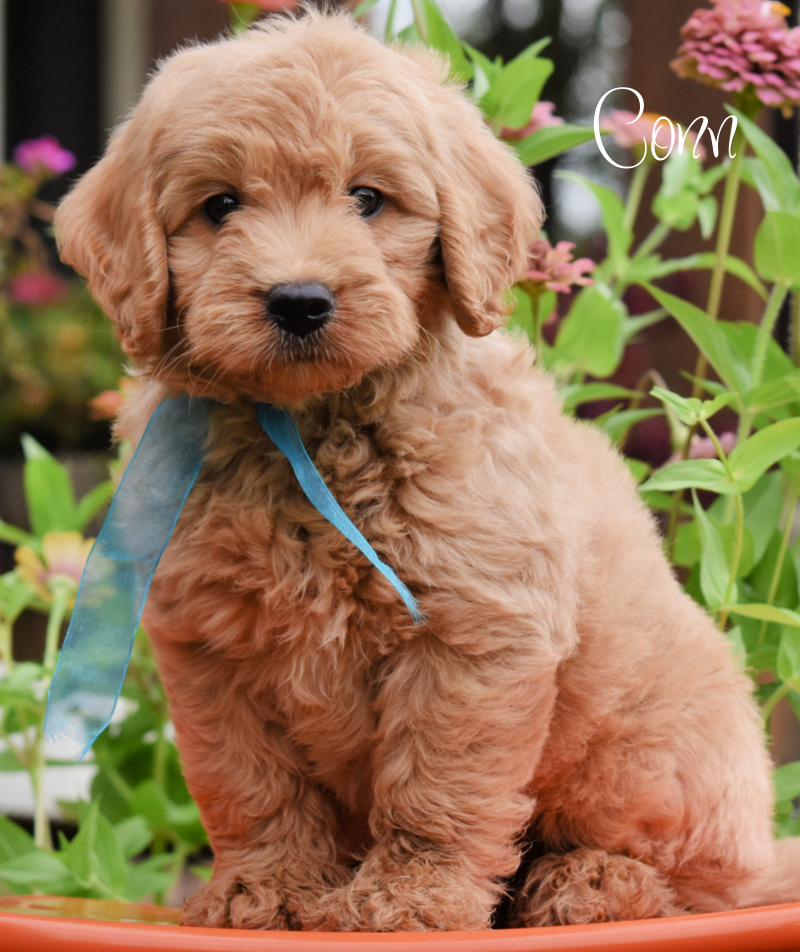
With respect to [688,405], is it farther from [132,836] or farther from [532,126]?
[132,836]

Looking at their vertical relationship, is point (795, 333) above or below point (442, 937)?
above

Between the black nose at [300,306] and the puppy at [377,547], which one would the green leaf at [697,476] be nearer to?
the puppy at [377,547]

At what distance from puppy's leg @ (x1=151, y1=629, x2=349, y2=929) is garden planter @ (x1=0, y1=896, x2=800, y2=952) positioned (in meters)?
0.23

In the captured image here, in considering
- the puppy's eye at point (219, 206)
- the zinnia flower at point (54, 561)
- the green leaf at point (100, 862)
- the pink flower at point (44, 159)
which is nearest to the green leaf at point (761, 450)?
the puppy's eye at point (219, 206)

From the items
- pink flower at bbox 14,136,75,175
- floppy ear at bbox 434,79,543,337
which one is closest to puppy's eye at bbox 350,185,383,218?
floppy ear at bbox 434,79,543,337

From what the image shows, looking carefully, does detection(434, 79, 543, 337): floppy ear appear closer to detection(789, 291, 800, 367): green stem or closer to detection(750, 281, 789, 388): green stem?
detection(750, 281, 789, 388): green stem

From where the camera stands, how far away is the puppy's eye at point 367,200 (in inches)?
67.2

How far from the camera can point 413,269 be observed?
5.79 feet

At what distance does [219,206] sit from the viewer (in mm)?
1714

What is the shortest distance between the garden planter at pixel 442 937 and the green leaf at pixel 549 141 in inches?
69.7

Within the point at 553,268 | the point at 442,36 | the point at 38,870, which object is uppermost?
the point at 442,36

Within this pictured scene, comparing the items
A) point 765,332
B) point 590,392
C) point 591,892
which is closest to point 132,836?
point 591,892

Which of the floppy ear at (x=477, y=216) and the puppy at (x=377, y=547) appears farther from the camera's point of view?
the floppy ear at (x=477, y=216)

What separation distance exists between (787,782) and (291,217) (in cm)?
184
